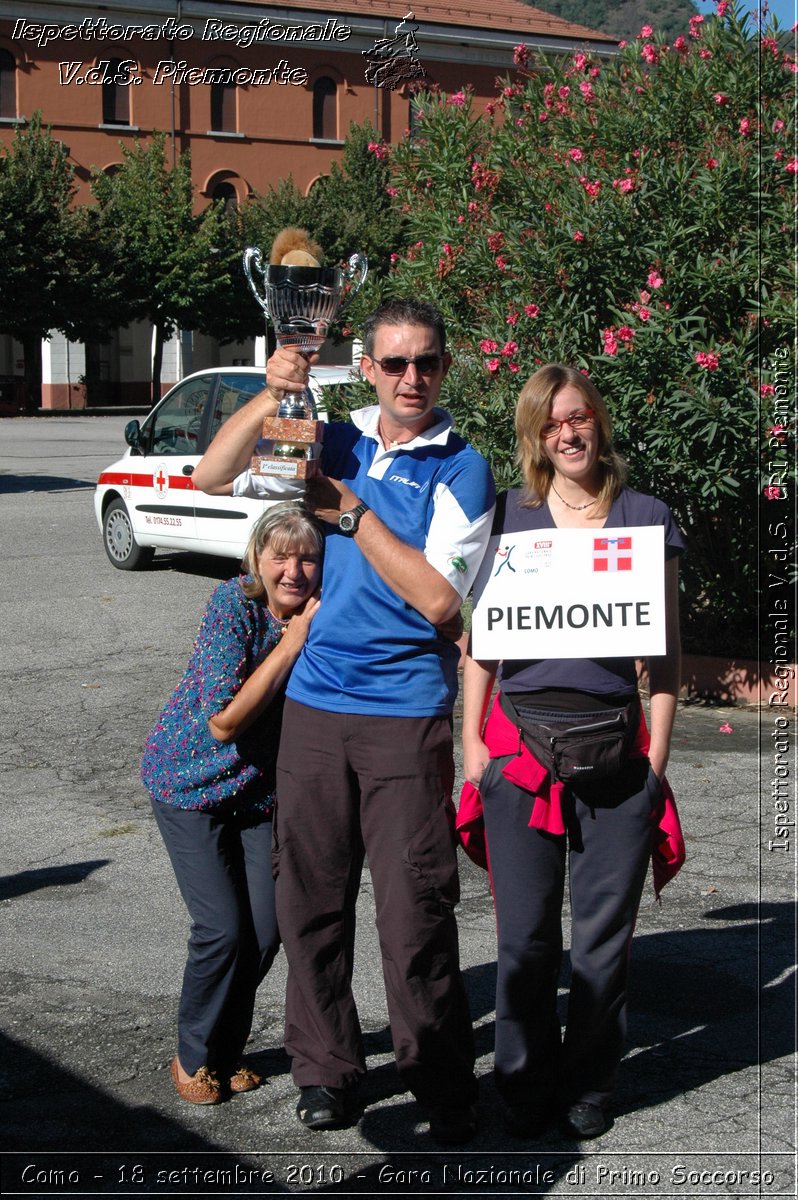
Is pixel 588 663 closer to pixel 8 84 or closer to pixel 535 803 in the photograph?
pixel 535 803

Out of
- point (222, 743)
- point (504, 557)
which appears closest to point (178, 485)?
point (222, 743)

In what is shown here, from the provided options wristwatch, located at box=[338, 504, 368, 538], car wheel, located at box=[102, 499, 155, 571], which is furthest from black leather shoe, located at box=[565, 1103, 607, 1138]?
car wheel, located at box=[102, 499, 155, 571]

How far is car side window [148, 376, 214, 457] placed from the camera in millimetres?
12297

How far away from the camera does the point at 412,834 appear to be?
11.8 ft

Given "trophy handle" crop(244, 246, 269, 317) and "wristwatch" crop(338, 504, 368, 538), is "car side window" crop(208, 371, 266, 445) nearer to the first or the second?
"trophy handle" crop(244, 246, 269, 317)

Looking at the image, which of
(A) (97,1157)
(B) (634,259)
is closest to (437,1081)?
(A) (97,1157)

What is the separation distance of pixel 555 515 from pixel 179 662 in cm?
621

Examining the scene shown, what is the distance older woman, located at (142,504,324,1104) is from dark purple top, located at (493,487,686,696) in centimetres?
57

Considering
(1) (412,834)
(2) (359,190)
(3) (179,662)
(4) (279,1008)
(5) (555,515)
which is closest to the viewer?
(1) (412,834)

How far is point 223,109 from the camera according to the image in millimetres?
48750

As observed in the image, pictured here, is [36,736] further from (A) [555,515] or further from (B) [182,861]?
(A) [555,515]

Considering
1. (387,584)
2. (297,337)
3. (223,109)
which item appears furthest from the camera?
(223,109)

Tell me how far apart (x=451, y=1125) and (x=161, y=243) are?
4338cm

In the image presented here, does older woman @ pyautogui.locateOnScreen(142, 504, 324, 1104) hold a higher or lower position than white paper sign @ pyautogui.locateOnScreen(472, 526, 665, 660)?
lower
